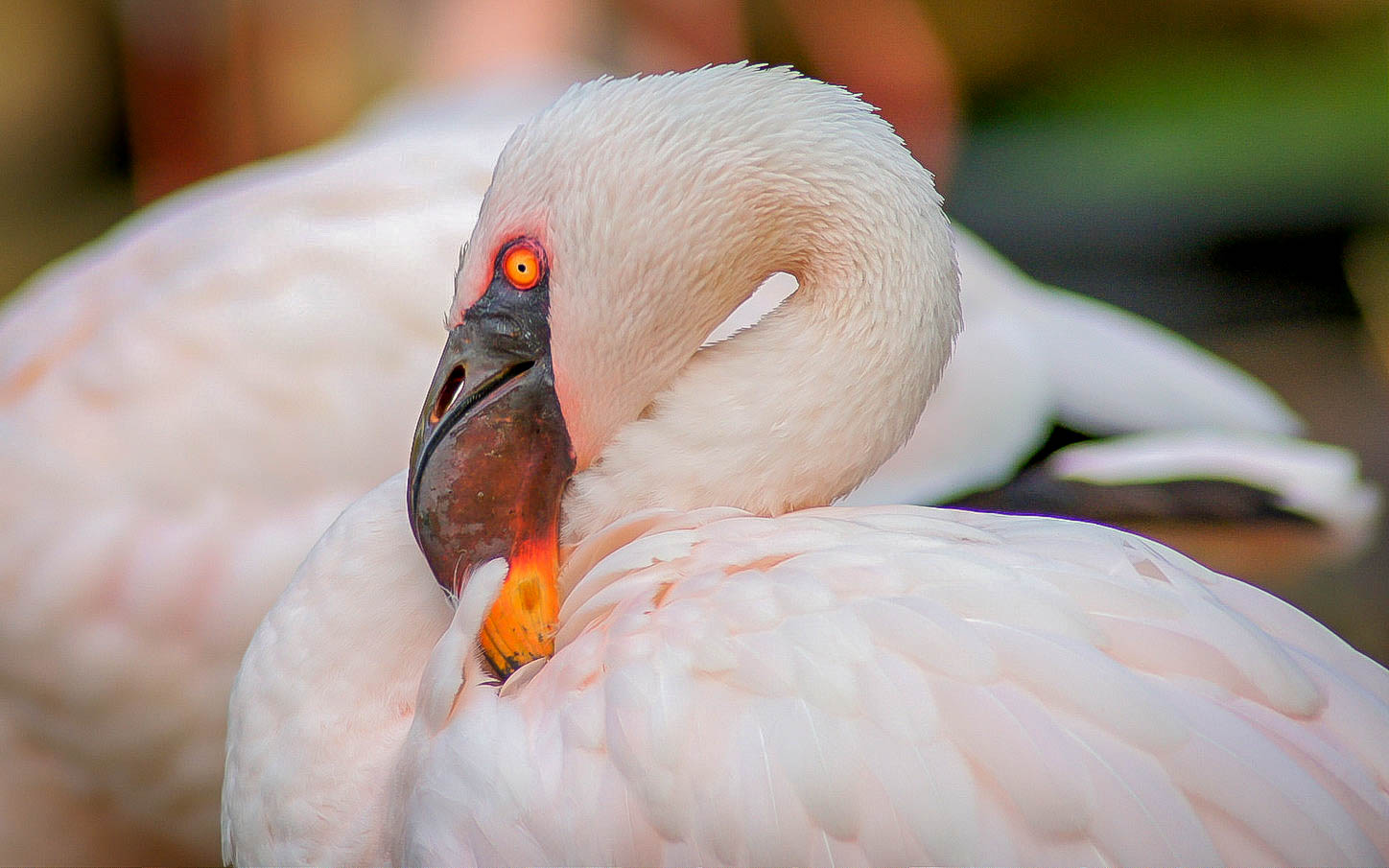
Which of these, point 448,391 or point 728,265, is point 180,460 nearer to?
point 448,391

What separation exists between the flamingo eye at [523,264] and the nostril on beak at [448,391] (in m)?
0.10

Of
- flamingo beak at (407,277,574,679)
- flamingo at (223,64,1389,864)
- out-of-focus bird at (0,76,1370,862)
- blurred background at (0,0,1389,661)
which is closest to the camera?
flamingo at (223,64,1389,864)

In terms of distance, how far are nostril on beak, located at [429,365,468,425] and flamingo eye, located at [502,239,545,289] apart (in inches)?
3.9

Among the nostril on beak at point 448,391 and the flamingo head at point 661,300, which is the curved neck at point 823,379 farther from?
the nostril on beak at point 448,391

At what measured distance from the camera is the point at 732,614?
1.04 m

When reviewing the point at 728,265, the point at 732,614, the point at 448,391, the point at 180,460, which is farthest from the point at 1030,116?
the point at 732,614

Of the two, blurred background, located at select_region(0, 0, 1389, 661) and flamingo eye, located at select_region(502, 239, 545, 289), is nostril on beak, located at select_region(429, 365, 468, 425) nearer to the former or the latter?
flamingo eye, located at select_region(502, 239, 545, 289)

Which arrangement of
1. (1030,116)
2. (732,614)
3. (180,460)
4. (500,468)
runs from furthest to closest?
(1030,116)
(180,460)
(500,468)
(732,614)

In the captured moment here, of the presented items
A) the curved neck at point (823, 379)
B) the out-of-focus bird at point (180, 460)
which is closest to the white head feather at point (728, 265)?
the curved neck at point (823, 379)

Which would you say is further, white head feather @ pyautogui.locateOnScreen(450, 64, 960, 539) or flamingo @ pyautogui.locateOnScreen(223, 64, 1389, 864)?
white head feather @ pyautogui.locateOnScreen(450, 64, 960, 539)

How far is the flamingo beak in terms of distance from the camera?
1.17 metres

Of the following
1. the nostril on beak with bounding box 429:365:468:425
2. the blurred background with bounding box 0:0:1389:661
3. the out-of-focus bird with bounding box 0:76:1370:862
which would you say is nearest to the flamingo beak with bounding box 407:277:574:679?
the nostril on beak with bounding box 429:365:468:425

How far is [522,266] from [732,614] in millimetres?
391

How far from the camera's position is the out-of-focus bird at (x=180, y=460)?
176 cm
